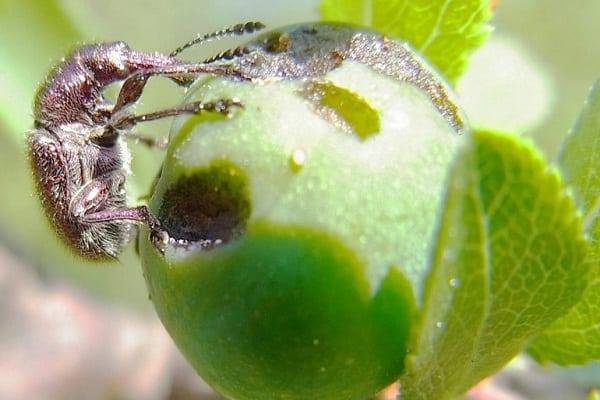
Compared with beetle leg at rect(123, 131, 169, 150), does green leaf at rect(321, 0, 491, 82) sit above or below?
below

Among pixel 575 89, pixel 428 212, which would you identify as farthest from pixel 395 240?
pixel 575 89

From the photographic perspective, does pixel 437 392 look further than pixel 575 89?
No

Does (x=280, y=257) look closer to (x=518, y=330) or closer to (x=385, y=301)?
(x=385, y=301)

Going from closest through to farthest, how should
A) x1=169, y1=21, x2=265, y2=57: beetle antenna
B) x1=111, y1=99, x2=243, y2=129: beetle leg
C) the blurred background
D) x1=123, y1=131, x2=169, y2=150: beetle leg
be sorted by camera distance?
x1=111, y1=99, x2=243, y2=129: beetle leg < x1=169, y1=21, x2=265, y2=57: beetle antenna < x1=123, y1=131, x2=169, y2=150: beetle leg < the blurred background

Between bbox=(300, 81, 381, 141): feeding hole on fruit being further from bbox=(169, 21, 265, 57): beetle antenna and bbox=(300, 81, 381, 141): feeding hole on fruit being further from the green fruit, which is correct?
bbox=(169, 21, 265, 57): beetle antenna

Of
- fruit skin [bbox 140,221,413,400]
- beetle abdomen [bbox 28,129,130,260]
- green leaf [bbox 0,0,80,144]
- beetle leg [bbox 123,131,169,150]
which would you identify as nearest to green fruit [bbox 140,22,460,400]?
fruit skin [bbox 140,221,413,400]

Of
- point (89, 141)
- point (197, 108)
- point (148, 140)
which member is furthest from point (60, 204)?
point (197, 108)

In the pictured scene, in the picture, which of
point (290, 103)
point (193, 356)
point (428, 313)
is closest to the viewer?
point (428, 313)
